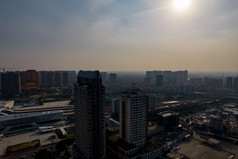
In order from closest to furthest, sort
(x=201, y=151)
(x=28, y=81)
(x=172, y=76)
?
(x=201, y=151)
(x=28, y=81)
(x=172, y=76)

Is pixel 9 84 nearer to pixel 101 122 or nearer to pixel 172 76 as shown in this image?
pixel 101 122

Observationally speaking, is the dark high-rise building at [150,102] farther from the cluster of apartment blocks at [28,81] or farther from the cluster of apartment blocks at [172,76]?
the cluster of apartment blocks at [172,76]

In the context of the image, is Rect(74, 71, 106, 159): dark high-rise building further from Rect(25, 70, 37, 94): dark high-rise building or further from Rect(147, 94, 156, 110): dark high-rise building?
Rect(25, 70, 37, 94): dark high-rise building

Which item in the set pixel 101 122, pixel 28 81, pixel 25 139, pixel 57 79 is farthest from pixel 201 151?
pixel 57 79

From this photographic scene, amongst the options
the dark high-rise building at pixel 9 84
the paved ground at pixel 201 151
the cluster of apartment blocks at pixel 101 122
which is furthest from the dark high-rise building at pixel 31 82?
the paved ground at pixel 201 151

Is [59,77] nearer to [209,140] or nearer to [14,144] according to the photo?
[14,144]

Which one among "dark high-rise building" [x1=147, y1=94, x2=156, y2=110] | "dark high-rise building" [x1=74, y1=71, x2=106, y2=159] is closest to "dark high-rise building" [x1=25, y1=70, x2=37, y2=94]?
"dark high-rise building" [x1=147, y1=94, x2=156, y2=110]
